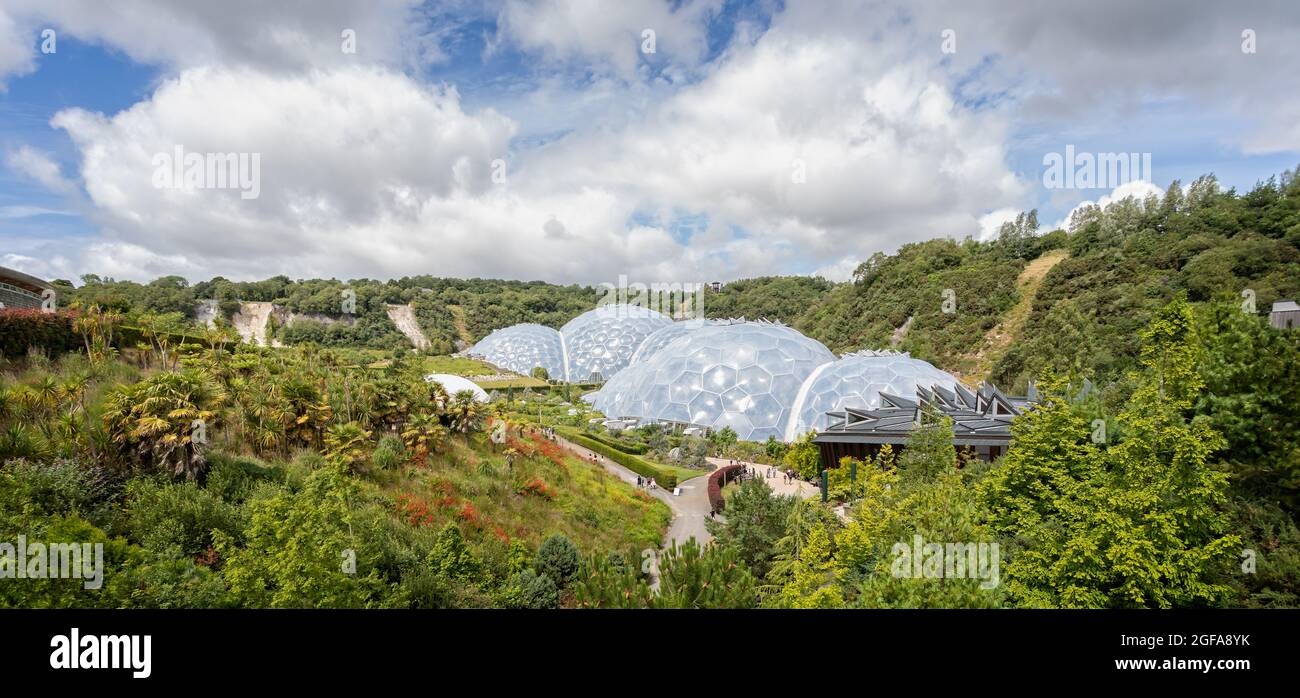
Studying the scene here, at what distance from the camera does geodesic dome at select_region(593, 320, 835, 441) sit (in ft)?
116

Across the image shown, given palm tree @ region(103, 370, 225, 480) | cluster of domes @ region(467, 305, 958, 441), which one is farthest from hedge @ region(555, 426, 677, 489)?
palm tree @ region(103, 370, 225, 480)

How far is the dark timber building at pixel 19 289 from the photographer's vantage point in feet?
56.6

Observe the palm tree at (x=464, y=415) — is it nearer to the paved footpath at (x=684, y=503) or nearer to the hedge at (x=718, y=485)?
the paved footpath at (x=684, y=503)

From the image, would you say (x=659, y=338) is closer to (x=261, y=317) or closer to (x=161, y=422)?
(x=161, y=422)

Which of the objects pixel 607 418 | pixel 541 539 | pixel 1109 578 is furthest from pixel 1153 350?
pixel 607 418

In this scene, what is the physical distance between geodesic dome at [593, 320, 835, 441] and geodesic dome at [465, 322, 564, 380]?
27696 millimetres

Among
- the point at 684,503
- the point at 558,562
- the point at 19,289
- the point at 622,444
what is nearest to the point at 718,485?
the point at 684,503

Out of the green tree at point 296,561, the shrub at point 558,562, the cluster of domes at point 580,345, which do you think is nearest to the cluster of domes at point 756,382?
the cluster of domes at point 580,345

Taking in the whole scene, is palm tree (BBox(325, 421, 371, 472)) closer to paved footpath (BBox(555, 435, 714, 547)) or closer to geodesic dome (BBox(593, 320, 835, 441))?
paved footpath (BBox(555, 435, 714, 547))

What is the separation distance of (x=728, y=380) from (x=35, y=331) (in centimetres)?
3239

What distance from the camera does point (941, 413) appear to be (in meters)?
18.4

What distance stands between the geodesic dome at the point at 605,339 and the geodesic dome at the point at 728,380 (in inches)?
947
